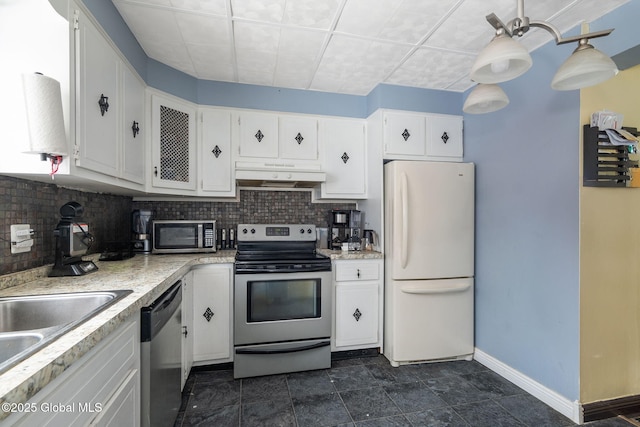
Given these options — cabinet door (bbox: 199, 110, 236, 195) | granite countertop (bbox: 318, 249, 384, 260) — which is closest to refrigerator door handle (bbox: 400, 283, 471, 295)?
granite countertop (bbox: 318, 249, 384, 260)

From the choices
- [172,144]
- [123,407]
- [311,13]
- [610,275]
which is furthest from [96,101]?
[610,275]

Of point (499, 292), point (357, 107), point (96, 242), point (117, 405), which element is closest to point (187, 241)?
point (96, 242)

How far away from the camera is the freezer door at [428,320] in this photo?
97.1 inches

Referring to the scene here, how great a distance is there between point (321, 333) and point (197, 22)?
8.02ft

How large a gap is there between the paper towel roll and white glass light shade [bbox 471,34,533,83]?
1762 millimetres

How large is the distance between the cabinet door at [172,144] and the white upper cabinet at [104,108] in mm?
211

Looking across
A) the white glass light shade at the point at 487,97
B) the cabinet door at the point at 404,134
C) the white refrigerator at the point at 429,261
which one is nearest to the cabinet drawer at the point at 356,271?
the white refrigerator at the point at 429,261

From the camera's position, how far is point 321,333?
2398 millimetres

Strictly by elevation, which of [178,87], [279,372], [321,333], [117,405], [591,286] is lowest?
[279,372]

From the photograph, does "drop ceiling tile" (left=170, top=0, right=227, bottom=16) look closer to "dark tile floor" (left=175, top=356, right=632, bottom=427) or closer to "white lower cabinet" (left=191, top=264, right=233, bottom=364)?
"white lower cabinet" (left=191, top=264, right=233, bottom=364)

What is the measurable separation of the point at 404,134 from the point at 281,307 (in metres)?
1.93

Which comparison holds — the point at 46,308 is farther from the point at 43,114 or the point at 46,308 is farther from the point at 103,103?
the point at 103,103

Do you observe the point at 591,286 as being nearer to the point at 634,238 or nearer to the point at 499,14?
the point at 634,238

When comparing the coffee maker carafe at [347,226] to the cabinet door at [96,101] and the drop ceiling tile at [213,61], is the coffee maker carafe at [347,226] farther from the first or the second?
the cabinet door at [96,101]
